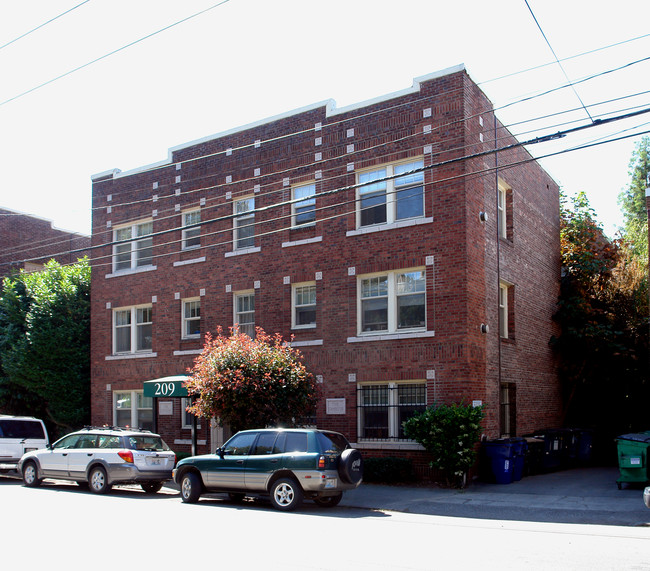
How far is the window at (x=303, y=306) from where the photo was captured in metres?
20.4

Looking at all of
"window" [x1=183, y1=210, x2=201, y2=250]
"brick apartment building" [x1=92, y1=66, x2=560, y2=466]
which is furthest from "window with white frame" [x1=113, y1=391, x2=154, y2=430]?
"window" [x1=183, y1=210, x2=201, y2=250]

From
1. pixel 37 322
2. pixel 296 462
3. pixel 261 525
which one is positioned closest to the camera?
pixel 261 525

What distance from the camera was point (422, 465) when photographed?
17.4 m

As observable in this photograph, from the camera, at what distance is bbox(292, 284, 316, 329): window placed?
20.4 m

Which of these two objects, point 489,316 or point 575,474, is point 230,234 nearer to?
point 489,316

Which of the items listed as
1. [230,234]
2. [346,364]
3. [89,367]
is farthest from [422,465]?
[89,367]

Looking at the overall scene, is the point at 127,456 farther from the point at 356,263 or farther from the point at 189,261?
the point at 189,261

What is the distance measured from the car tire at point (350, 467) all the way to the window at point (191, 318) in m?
10.4

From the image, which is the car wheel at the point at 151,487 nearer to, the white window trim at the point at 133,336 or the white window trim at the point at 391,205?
the white window trim at the point at 133,336

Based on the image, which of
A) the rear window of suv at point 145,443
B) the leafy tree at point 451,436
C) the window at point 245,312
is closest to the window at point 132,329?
the window at point 245,312

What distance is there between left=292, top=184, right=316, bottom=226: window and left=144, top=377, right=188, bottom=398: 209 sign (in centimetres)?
566

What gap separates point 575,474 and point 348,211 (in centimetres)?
949

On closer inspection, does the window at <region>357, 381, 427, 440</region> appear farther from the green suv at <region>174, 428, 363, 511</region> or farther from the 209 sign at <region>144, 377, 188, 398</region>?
the 209 sign at <region>144, 377, 188, 398</region>

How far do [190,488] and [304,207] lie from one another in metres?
9.13
